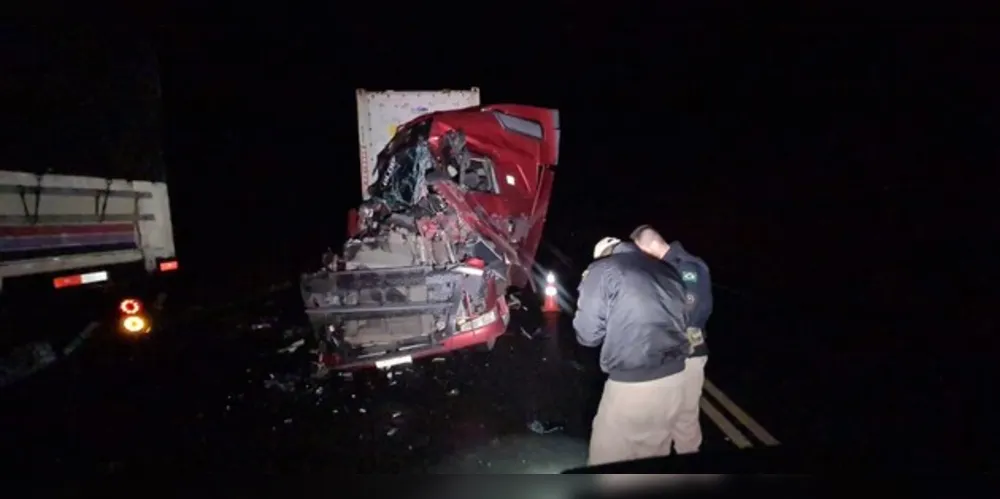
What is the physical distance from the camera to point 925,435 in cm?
523

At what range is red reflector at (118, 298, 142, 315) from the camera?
6.46 metres

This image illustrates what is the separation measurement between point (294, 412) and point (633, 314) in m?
3.56

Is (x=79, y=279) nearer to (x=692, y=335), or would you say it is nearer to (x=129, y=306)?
(x=129, y=306)

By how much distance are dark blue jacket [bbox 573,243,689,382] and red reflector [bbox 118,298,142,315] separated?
15.9 ft

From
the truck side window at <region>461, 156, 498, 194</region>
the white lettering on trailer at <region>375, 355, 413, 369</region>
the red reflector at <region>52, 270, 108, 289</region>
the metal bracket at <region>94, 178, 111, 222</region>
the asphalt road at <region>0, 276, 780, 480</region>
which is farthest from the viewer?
the truck side window at <region>461, 156, 498, 194</region>

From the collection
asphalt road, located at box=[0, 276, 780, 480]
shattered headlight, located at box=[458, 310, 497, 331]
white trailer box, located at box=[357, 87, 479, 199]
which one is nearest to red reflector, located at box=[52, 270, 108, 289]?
asphalt road, located at box=[0, 276, 780, 480]

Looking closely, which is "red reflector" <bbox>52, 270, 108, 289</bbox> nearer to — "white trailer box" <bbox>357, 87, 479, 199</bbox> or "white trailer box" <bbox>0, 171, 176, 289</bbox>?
"white trailer box" <bbox>0, 171, 176, 289</bbox>

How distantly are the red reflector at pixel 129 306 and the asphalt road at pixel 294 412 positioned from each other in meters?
0.38

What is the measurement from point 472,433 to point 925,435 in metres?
3.51

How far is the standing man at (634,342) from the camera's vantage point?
354 centimetres

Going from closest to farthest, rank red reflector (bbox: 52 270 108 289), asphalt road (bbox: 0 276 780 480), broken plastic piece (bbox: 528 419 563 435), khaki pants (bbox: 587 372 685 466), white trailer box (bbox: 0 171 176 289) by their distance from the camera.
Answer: khaki pants (bbox: 587 372 685 466) → asphalt road (bbox: 0 276 780 480) → broken plastic piece (bbox: 528 419 563 435) → white trailer box (bbox: 0 171 176 289) → red reflector (bbox: 52 270 108 289)

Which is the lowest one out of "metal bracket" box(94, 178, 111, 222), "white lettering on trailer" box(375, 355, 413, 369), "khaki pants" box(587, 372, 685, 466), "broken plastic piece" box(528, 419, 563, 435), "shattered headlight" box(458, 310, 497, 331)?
"broken plastic piece" box(528, 419, 563, 435)

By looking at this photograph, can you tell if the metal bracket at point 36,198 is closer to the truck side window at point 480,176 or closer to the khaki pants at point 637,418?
the truck side window at point 480,176

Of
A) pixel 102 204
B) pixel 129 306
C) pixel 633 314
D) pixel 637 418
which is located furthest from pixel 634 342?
pixel 102 204
